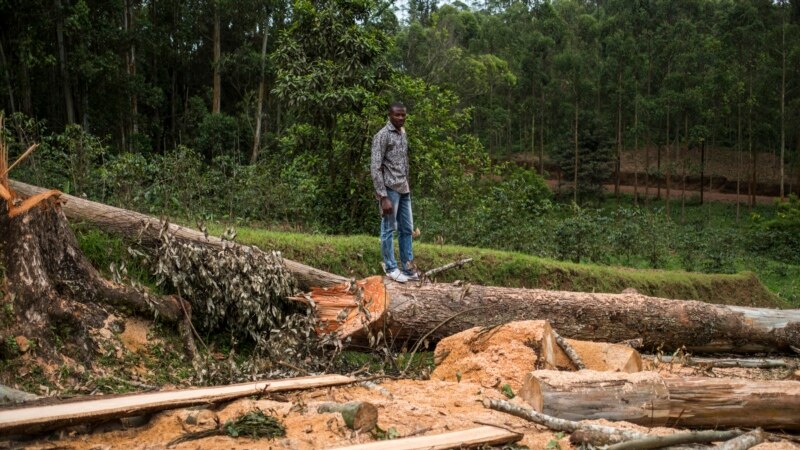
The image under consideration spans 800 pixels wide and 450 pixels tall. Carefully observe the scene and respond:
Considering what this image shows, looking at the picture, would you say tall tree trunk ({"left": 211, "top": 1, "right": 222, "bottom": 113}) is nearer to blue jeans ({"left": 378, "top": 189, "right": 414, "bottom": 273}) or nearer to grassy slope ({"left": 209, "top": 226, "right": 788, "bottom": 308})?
grassy slope ({"left": 209, "top": 226, "right": 788, "bottom": 308})

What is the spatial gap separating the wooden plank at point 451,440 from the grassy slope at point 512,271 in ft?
16.9

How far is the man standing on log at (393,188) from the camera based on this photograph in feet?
26.4

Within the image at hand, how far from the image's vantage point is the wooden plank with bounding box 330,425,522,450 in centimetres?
402

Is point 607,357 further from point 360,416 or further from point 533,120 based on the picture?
point 533,120

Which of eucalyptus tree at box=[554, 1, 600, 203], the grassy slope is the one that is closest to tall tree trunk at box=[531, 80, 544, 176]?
eucalyptus tree at box=[554, 1, 600, 203]

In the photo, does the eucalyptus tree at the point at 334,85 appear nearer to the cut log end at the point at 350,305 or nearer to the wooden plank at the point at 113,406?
the cut log end at the point at 350,305

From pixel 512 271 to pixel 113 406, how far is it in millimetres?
7636

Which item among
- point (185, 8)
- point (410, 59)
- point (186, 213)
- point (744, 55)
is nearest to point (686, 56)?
point (744, 55)

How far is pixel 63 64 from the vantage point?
71.0 ft

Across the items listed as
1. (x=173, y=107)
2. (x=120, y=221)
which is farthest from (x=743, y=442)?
(x=173, y=107)

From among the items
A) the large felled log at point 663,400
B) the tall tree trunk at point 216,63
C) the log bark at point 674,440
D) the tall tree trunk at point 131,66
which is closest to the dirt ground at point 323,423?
the large felled log at point 663,400

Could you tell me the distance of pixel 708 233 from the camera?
22.9 m

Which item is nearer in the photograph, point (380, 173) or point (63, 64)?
point (380, 173)

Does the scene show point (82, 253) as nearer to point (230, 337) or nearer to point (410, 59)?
point (230, 337)
